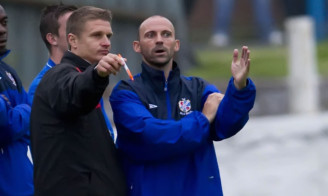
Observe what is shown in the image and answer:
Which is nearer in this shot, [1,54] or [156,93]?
[156,93]

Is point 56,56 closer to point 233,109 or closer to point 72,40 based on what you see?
point 72,40

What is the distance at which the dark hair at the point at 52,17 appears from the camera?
4.96 metres

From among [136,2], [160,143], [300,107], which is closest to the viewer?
[160,143]

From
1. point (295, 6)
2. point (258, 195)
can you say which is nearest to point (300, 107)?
point (258, 195)

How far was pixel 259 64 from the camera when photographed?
14.2 m

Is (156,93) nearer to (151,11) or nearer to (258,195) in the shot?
(258,195)

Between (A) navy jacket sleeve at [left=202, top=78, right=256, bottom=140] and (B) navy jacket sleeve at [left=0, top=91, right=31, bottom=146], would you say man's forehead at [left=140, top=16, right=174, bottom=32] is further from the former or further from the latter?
(B) navy jacket sleeve at [left=0, top=91, right=31, bottom=146]

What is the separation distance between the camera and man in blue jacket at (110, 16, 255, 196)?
14.1 feet

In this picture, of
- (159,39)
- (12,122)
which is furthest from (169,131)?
(12,122)

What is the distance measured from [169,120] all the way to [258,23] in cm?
1230

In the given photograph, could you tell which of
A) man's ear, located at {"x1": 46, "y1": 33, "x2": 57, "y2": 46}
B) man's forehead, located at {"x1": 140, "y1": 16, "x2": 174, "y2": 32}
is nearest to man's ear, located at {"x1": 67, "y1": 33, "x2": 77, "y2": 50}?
man's forehead, located at {"x1": 140, "y1": 16, "x2": 174, "y2": 32}

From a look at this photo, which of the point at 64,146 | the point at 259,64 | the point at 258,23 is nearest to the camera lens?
the point at 64,146

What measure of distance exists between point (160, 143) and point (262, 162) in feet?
11.5

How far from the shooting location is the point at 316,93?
11.0m
